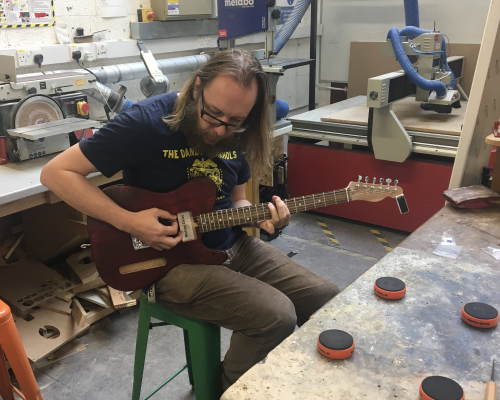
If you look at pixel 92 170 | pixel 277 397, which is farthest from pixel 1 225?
pixel 277 397

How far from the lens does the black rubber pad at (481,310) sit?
1.03m

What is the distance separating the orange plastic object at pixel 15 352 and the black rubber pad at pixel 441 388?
3.79 feet

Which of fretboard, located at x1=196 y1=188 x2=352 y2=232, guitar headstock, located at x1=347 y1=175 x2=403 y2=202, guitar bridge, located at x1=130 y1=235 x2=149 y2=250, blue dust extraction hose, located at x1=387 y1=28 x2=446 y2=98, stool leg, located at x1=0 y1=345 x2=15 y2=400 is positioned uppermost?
blue dust extraction hose, located at x1=387 y1=28 x2=446 y2=98

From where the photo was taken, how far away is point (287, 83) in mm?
4770

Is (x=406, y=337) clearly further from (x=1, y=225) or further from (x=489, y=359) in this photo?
(x=1, y=225)

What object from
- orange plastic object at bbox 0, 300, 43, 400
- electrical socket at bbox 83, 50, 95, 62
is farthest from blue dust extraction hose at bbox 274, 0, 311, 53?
orange plastic object at bbox 0, 300, 43, 400

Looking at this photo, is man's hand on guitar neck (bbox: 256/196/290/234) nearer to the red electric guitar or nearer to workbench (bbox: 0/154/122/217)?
the red electric guitar

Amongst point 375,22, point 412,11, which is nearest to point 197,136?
point 412,11

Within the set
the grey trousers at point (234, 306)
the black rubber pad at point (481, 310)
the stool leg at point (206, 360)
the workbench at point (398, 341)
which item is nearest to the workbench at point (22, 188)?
the grey trousers at point (234, 306)

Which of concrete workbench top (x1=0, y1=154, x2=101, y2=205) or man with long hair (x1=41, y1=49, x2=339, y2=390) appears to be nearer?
man with long hair (x1=41, y1=49, x2=339, y2=390)

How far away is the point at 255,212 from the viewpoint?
A: 1.53 metres

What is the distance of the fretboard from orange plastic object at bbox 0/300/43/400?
0.63 meters

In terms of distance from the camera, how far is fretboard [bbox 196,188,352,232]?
1.50 metres

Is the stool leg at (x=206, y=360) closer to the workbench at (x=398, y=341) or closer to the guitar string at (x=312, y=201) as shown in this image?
the guitar string at (x=312, y=201)
